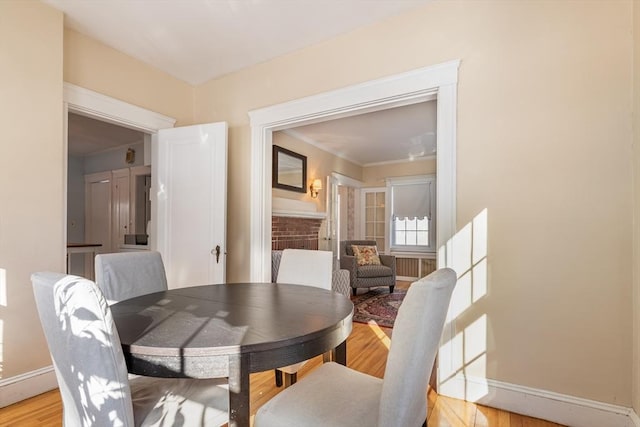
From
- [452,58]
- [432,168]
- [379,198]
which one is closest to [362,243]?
[379,198]

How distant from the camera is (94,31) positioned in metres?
2.57

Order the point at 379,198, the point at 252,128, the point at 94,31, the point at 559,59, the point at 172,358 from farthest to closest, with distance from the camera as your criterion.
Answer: the point at 379,198 → the point at 252,128 → the point at 94,31 → the point at 559,59 → the point at 172,358

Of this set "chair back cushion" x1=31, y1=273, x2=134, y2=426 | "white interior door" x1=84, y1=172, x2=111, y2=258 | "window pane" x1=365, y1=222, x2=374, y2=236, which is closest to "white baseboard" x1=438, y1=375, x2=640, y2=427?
"chair back cushion" x1=31, y1=273, x2=134, y2=426

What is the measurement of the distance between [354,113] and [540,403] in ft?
7.60

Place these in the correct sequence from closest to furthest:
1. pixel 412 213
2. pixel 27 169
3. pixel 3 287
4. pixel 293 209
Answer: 1. pixel 3 287
2. pixel 27 169
3. pixel 293 209
4. pixel 412 213

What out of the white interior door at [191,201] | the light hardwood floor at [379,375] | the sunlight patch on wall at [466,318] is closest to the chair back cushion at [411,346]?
the light hardwood floor at [379,375]

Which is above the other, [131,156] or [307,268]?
[131,156]

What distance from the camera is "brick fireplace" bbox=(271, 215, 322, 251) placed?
13.8ft

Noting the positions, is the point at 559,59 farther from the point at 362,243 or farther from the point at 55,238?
the point at 362,243

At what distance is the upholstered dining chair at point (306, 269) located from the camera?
2.18 m

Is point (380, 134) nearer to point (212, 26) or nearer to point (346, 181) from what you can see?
point (346, 181)

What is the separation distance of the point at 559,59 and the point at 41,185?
3.44m

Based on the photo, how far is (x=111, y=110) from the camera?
2.78m

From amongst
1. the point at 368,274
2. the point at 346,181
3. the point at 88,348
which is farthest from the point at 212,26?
the point at 346,181
